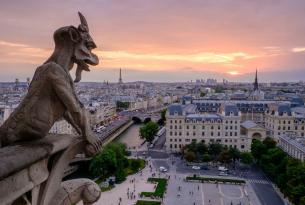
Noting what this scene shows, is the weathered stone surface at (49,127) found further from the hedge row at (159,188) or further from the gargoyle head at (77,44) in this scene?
the hedge row at (159,188)

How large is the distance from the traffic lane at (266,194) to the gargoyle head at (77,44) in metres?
27.7

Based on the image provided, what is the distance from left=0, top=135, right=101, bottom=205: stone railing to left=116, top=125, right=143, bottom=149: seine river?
4651 centimetres

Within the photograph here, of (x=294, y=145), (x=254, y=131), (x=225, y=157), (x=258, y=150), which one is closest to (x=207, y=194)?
(x=225, y=157)

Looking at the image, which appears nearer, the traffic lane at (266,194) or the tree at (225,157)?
the traffic lane at (266,194)

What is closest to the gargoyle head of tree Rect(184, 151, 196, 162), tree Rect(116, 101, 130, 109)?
tree Rect(184, 151, 196, 162)

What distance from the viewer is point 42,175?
3018mm

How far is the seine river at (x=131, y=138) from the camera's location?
177 feet

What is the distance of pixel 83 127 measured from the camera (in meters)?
3.50

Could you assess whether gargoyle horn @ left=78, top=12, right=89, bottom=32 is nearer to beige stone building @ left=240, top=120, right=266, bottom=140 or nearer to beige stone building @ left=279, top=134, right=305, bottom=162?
beige stone building @ left=279, top=134, right=305, bottom=162

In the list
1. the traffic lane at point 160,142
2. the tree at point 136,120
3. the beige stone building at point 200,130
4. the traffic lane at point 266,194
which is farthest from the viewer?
the tree at point 136,120

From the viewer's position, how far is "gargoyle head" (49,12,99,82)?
3.43 m

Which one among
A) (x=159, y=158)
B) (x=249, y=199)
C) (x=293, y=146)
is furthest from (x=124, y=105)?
(x=249, y=199)

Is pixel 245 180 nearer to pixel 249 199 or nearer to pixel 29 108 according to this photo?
pixel 249 199

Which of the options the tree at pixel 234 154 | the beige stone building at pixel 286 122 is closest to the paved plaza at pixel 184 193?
the tree at pixel 234 154
